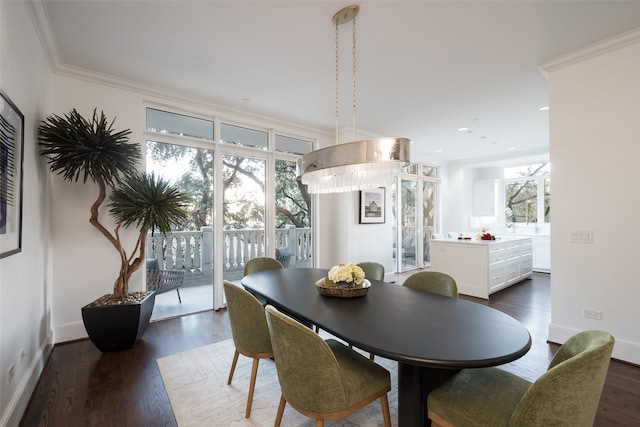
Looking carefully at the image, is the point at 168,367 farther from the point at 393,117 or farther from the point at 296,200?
the point at 393,117

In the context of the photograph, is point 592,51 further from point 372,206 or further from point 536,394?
point 372,206

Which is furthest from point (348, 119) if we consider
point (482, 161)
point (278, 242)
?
point (482, 161)

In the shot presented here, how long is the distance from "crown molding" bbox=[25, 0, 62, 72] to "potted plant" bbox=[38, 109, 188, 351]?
0.54m

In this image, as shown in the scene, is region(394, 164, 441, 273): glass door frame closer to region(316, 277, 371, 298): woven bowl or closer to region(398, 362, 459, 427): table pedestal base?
region(316, 277, 371, 298): woven bowl

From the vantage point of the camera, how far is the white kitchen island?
14.9ft

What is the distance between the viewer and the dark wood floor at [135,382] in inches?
72.6

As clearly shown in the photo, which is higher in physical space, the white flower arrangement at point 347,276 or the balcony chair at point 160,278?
the white flower arrangement at point 347,276

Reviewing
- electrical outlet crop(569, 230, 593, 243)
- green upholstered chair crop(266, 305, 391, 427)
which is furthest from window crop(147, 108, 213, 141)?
electrical outlet crop(569, 230, 593, 243)

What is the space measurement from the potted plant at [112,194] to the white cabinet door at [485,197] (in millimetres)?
7474

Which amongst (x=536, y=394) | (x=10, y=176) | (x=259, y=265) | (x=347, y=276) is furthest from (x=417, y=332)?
(x=10, y=176)

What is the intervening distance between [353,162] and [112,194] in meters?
2.75

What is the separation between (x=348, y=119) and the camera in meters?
4.54

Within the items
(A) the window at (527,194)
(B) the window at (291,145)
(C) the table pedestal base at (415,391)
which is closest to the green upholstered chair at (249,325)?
(C) the table pedestal base at (415,391)

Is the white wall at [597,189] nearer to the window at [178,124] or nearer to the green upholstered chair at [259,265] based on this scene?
the green upholstered chair at [259,265]
